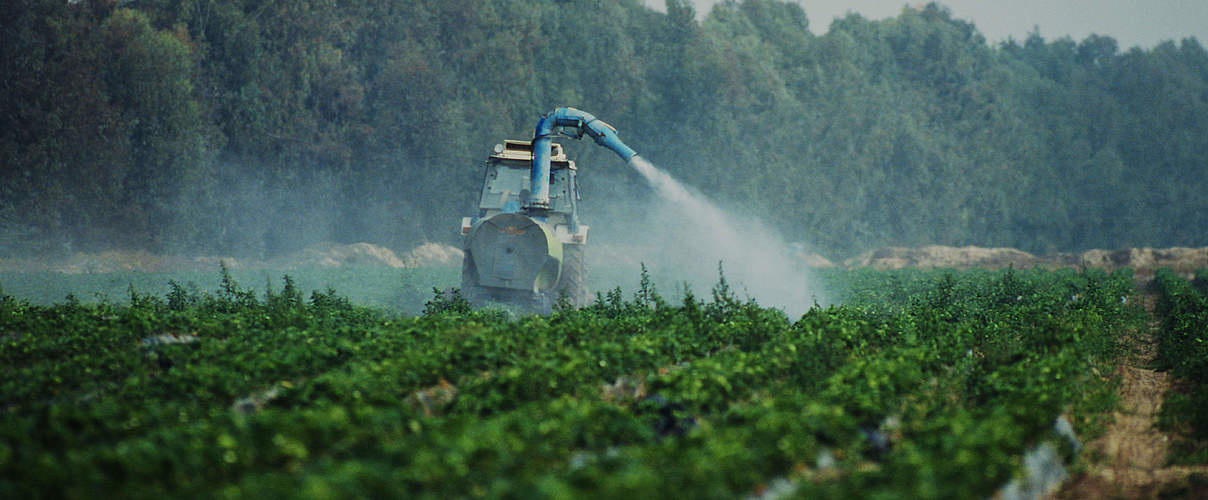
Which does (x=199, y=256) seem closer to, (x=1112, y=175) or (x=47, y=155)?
(x=47, y=155)

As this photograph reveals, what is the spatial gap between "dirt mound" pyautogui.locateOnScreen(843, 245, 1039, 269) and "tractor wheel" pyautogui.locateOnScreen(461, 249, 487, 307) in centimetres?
4089

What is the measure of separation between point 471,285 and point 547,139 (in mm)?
3120

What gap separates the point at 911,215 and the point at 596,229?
2875cm

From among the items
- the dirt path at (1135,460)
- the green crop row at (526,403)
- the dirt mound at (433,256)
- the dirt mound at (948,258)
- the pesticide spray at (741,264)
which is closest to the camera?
the green crop row at (526,403)

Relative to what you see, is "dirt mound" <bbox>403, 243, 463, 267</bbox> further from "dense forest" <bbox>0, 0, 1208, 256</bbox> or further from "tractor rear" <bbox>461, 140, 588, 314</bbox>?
"tractor rear" <bbox>461, 140, 588, 314</bbox>

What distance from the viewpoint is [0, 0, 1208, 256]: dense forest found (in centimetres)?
3706

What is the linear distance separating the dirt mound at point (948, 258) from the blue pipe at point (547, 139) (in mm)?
38652

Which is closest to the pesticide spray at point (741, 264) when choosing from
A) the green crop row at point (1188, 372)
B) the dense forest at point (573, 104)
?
the green crop row at point (1188, 372)

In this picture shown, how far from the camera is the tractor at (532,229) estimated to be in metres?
19.1

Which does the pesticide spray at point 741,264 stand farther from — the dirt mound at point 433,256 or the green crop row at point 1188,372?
the dirt mound at point 433,256

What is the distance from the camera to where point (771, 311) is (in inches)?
651

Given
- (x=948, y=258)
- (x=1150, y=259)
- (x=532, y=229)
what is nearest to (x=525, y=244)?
(x=532, y=229)

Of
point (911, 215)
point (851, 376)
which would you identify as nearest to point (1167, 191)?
point (911, 215)

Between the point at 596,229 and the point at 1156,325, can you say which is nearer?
the point at 1156,325
